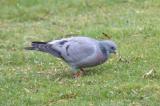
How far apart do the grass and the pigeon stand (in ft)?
0.77

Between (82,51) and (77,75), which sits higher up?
(82,51)

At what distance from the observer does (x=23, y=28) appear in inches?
537

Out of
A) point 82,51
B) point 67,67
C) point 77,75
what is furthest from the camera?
point 67,67

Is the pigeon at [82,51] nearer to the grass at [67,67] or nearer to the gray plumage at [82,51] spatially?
the gray plumage at [82,51]

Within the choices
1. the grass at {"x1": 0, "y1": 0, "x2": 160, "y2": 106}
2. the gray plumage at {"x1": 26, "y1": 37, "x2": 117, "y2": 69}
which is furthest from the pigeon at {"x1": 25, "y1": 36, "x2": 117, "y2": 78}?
the grass at {"x1": 0, "y1": 0, "x2": 160, "y2": 106}

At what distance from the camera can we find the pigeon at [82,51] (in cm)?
869

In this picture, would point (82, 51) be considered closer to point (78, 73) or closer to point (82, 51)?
point (82, 51)

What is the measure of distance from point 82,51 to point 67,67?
1.05m

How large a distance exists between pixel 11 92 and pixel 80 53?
116 cm

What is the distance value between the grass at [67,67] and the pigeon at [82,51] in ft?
0.77

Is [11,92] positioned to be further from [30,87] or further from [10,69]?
[10,69]

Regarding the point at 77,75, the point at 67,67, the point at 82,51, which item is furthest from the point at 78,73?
the point at 67,67

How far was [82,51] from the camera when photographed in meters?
8.73

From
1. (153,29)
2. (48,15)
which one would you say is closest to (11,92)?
(153,29)
